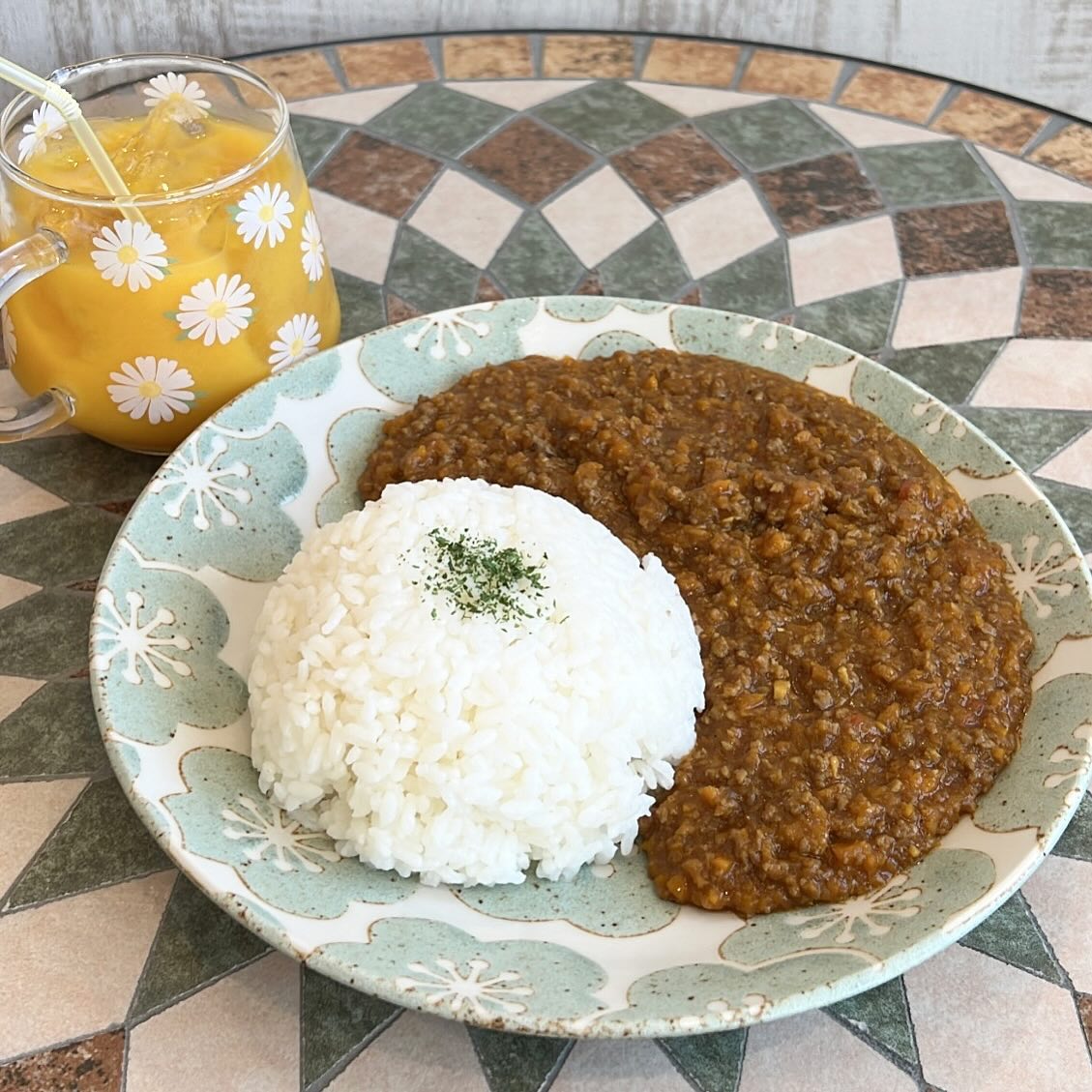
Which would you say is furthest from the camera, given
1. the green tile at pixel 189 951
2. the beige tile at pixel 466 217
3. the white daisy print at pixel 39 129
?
the beige tile at pixel 466 217

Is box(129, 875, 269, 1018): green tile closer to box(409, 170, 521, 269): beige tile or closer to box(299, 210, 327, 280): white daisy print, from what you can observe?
box(299, 210, 327, 280): white daisy print

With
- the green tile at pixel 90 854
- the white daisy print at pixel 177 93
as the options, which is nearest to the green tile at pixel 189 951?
the green tile at pixel 90 854

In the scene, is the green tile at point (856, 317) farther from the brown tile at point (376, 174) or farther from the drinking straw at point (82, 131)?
the drinking straw at point (82, 131)

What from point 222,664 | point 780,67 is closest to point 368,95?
point 780,67

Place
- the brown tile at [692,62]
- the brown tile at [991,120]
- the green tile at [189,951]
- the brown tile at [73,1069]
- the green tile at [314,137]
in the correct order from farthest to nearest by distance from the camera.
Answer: the brown tile at [692,62] → the brown tile at [991,120] → the green tile at [314,137] → the green tile at [189,951] → the brown tile at [73,1069]

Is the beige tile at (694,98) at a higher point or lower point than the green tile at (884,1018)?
higher

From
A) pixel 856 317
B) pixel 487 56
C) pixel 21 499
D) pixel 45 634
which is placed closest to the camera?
pixel 45 634

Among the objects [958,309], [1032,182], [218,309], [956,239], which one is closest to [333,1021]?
[218,309]

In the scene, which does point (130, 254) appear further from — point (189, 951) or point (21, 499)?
point (189, 951)

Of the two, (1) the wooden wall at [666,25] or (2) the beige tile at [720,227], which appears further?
(1) the wooden wall at [666,25]
